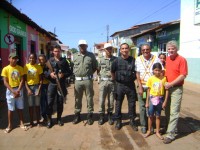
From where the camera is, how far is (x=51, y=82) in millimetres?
6840

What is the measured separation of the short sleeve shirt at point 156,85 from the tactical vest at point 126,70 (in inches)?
23.0

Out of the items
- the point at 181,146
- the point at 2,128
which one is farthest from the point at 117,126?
the point at 2,128

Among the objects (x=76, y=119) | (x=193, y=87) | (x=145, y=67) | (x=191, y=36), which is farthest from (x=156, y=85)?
(x=191, y=36)

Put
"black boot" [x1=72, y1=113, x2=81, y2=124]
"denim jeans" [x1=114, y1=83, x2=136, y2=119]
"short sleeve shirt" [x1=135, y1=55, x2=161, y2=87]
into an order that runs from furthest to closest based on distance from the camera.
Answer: "black boot" [x1=72, y1=113, x2=81, y2=124], "denim jeans" [x1=114, y1=83, x2=136, y2=119], "short sleeve shirt" [x1=135, y1=55, x2=161, y2=87]

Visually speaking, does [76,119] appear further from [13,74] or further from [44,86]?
[13,74]

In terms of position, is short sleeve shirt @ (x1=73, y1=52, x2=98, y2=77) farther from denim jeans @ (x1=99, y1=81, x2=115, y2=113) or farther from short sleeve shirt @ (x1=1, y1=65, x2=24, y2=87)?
short sleeve shirt @ (x1=1, y1=65, x2=24, y2=87)

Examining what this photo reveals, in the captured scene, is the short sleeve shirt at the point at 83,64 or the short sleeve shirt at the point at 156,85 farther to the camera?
the short sleeve shirt at the point at 83,64

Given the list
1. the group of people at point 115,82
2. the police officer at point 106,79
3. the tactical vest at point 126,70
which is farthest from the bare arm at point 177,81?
the police officer at point 106,79

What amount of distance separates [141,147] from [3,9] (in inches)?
450

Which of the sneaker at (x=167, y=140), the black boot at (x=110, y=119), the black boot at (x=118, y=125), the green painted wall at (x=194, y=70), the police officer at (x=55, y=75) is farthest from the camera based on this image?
the green painted wall at (x=194, y=70)

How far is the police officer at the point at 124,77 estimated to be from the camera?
6383 mm

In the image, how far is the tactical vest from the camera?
20.9 ft

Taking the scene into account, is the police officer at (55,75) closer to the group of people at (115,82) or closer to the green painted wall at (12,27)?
the group of people at (115,82)

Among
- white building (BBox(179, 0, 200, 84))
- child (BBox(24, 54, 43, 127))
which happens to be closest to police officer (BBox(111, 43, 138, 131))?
child (BBox(24, 54, 43, 127))
